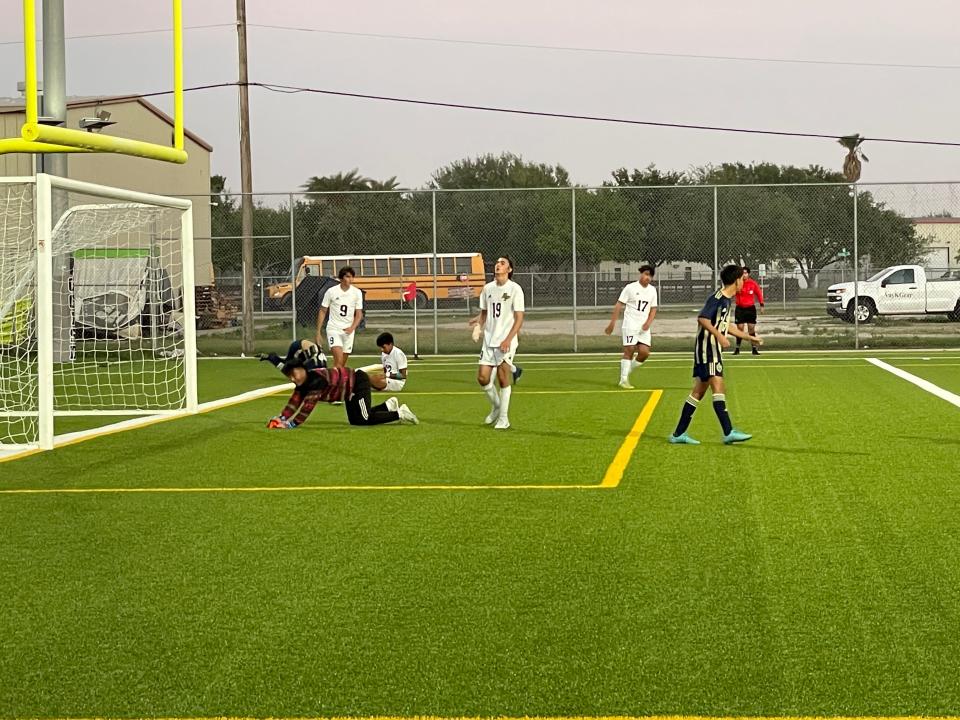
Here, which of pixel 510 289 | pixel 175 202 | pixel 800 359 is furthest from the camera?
pixel 800 359

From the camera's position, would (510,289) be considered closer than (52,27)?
Yes

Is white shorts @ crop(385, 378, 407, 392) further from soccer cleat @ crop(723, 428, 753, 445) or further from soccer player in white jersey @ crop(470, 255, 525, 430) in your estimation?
soccer cleat @ crop(723, 428, 753, 445)

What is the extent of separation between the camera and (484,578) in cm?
745

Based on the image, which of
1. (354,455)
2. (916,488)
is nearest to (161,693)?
(916,488)

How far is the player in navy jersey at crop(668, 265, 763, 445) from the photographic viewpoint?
44.1 ft

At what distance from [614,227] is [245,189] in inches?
445

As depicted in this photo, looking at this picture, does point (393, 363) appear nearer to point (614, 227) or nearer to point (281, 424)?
point (281, 424)

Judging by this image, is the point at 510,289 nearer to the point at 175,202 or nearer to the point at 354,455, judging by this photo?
the point at 354,455

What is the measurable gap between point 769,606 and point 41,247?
9.48 meters

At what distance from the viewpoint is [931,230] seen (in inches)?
1398

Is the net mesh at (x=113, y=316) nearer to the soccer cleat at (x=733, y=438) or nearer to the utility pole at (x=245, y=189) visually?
the utility pole at (x=245, y=189)

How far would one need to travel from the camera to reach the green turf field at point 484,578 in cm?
545

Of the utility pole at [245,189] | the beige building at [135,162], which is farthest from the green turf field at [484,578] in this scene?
the beige building at [135,162]

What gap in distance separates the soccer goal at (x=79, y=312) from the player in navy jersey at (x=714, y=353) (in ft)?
20.1
